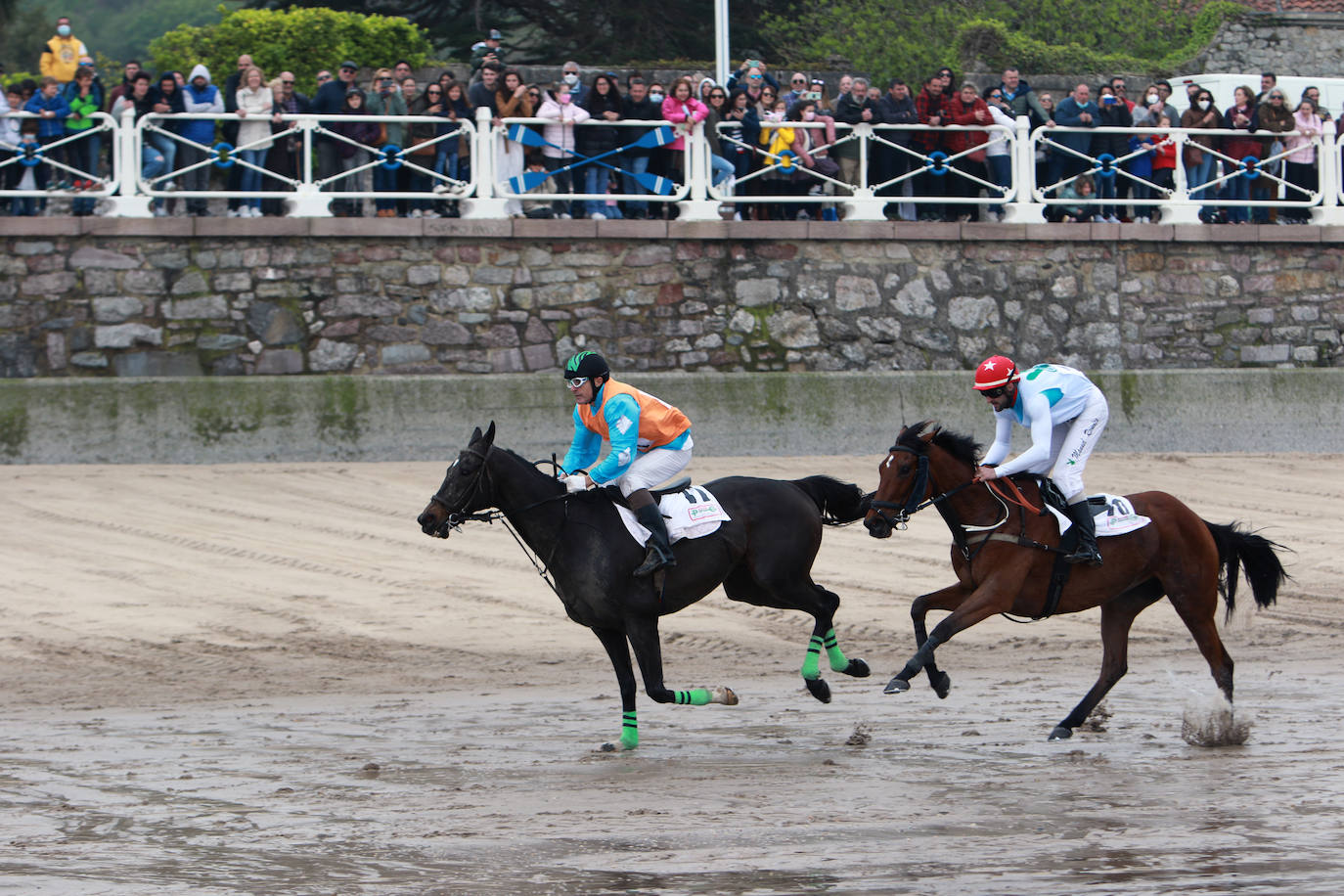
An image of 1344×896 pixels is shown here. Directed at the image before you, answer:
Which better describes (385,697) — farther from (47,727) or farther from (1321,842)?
(1321,842)

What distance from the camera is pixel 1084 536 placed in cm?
955

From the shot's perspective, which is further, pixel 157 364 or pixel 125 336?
pixel 157 364

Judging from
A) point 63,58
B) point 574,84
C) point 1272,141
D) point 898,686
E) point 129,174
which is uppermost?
point 63,58

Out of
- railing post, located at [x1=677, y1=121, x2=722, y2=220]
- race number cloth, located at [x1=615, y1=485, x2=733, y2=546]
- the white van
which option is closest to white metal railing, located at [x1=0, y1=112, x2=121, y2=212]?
railing post, located at [x1=677, y1=121, x2=722, y2=220]

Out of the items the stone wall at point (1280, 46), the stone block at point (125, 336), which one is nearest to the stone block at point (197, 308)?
the stone block at point (125, 336)

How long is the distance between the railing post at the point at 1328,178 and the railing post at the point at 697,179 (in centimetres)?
659

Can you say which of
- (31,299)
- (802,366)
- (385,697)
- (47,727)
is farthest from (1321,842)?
(31,299)

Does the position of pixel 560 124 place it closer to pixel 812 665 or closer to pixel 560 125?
pixel 560 125

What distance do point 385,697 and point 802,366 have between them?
8.67 meters

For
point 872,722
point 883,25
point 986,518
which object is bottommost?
point 872,722

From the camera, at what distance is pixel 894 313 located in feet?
61.3

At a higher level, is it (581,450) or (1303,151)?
(1303,151)

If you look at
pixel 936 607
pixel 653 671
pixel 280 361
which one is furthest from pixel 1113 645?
pixel 280 361

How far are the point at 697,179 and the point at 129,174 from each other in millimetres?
5370
